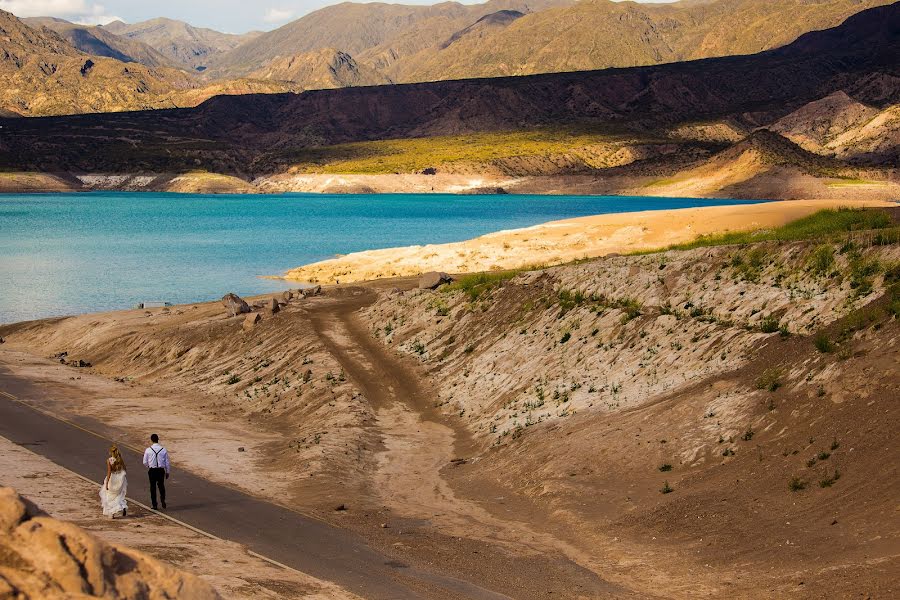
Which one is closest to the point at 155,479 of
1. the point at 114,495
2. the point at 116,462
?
the point at 114,495

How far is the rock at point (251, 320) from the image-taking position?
43688 millimetres

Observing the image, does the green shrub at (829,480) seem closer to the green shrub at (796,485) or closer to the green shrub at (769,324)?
the green shrub at (796,485)

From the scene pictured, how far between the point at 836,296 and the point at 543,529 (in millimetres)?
10850

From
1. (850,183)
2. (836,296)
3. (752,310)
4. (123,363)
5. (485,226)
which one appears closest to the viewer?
(836,296)

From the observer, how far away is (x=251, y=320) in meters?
43.8

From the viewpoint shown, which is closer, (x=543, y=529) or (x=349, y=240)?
(x=543, y=529)

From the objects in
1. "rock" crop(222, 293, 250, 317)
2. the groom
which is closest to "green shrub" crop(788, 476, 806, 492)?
the groom

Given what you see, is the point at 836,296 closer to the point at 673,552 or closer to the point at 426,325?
the point at 673,552

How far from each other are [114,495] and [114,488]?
16 centimetres

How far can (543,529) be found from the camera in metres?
21.1

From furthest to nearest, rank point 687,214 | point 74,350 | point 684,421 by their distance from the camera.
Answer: point 687,214 → point 74,350 → point 684,421

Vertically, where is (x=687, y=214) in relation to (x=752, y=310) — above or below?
above

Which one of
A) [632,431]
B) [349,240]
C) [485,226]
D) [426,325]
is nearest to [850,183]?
[485,226]

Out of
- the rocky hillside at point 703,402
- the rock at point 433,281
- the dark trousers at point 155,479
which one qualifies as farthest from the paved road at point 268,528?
the rock at point 433,281
